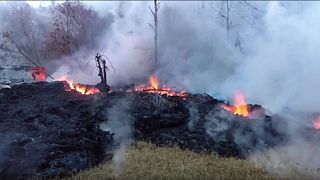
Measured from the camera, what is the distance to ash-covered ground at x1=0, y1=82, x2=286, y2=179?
13680 mm

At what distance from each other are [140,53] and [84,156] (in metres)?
18.0

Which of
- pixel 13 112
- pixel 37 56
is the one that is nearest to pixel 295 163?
pixel 13 112

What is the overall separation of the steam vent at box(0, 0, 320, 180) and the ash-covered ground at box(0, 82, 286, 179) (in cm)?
4

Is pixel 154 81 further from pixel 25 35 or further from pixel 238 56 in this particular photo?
pixel 25 35

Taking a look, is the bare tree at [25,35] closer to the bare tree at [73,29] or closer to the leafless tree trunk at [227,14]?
the bare tree at [73,29]

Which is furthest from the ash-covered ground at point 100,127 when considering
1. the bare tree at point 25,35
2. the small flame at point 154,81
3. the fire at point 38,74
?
the bare tree at point 25,35

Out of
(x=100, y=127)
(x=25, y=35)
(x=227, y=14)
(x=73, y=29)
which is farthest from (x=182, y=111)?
(x=25, y=35)

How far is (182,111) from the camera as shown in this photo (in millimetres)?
18000

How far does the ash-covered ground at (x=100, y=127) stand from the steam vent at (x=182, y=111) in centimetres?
4

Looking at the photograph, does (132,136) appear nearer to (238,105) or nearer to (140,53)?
(238,105)

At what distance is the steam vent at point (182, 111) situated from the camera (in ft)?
44.7

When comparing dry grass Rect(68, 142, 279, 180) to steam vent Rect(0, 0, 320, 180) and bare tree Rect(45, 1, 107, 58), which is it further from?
bare tree Rect(45, 1, 107, 58)

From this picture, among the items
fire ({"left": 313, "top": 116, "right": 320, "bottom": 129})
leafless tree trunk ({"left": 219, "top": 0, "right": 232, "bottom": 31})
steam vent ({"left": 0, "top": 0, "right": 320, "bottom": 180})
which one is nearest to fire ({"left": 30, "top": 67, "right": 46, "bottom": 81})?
steam vent ({"left": 0, "top": 0, "right": 320, "bottom": 180})

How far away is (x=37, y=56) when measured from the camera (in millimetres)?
38562
